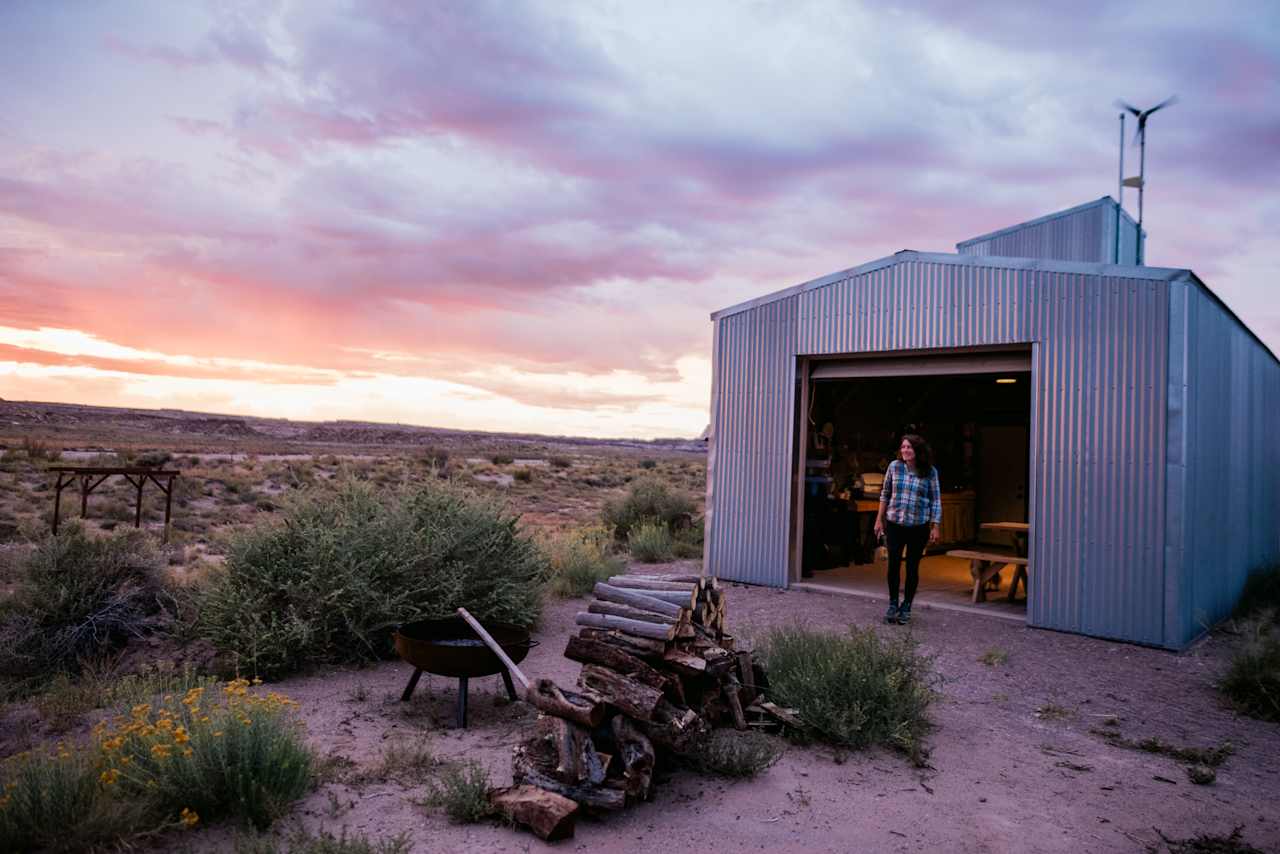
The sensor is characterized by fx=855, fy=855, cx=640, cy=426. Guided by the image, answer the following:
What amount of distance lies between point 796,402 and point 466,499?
15.3 feet

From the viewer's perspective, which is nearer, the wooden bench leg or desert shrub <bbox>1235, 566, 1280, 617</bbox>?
desert shrub <bbox>1235, 566, 1280, 617</bbox>

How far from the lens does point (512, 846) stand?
3.94 meters

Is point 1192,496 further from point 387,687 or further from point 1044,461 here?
point 387,687

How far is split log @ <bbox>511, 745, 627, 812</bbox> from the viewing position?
13.8ft

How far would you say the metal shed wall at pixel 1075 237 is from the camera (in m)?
12.8

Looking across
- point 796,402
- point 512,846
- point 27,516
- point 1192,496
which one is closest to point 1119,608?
point 1192,496

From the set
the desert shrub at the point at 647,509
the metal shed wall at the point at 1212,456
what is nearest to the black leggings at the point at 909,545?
the metal shed wall at the point at 1212,456

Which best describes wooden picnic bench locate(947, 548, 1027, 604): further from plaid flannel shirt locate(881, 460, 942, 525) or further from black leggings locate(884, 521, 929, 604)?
plaid flannel shirt locate(881, 460, 942, 525)

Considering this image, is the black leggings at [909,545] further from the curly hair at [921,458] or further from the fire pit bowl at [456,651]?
the fire pit bowl at [456,651]

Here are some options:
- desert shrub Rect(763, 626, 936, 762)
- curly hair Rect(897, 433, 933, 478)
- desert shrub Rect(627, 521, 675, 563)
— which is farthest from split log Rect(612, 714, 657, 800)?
desert shrub Rect(627, 521, 675, 563)

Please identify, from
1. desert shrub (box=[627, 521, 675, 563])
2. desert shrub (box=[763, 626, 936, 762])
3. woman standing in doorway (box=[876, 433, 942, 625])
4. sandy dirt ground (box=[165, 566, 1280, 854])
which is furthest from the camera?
desert shrub (box=[627, 521, 675, 563])

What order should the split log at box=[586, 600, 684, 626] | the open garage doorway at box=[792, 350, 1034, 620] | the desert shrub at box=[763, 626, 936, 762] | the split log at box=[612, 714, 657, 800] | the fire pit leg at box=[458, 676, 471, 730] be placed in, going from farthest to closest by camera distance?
the open garage doorway at box=[792, 350, 1034, 620] < the fire pit leg at box=[458, 676, 471, 730] < the desert shrub at box=[763, 626, 936, 762] < the split log at box=[586, 600, 684, 626] < the split log at box=[612, 714, 657, 800]

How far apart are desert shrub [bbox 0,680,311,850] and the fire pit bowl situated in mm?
1010

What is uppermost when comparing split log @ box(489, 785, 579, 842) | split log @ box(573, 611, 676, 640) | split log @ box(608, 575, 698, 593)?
split log @ box(608, 575, 698, 593)
